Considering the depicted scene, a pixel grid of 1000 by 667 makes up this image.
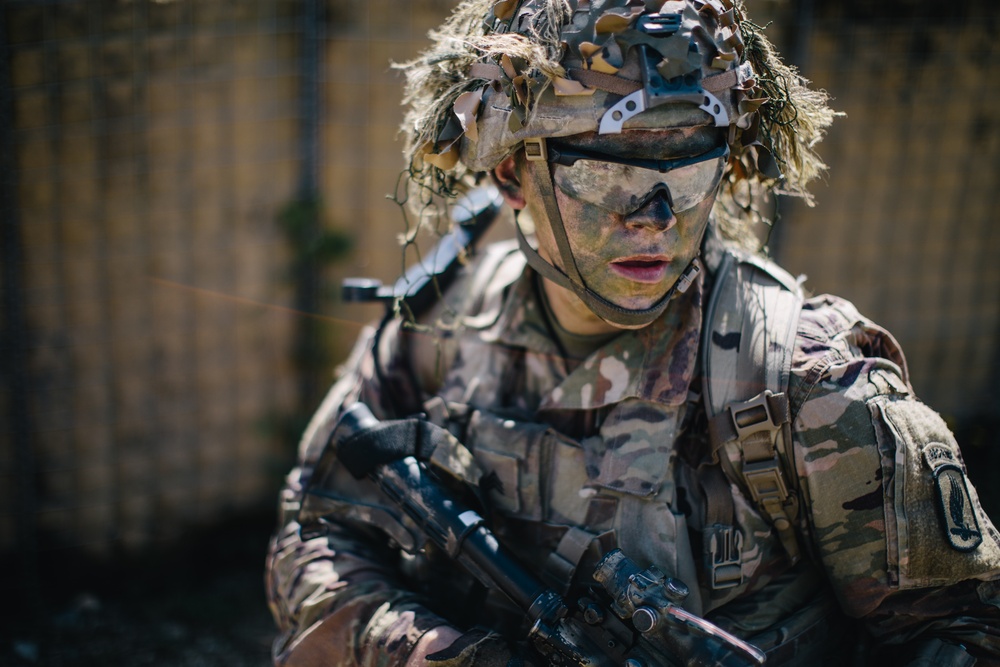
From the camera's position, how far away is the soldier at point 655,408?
207 centimetres

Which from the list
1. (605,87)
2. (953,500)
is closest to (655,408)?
(953,500)

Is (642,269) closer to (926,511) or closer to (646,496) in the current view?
(646,496)

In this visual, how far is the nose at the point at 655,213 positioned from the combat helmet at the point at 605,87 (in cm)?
17

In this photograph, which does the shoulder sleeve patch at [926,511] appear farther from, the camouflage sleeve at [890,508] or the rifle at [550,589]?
the rifle at [550,589]

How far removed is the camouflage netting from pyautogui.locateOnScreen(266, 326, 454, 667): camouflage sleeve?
23.7 inches

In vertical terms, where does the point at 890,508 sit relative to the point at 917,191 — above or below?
below

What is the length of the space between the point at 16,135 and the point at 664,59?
3518mm

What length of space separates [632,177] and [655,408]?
2.08 feet

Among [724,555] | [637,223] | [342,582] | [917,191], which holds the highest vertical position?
[637,223]

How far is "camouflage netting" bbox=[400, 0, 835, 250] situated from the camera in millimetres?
2062

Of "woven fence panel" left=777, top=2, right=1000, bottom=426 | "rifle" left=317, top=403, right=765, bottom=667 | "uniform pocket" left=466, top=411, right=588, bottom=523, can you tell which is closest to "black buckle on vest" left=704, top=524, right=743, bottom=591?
"rifle" left=317, top=403, right=765, bottom=667

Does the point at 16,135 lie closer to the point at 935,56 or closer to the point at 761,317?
the point at 761,317

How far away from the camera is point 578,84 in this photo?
2.08m

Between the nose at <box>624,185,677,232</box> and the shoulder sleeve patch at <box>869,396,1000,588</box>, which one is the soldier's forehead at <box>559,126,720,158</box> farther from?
the shoulder sleeve patch at <box>869,396,1000,588</box>
